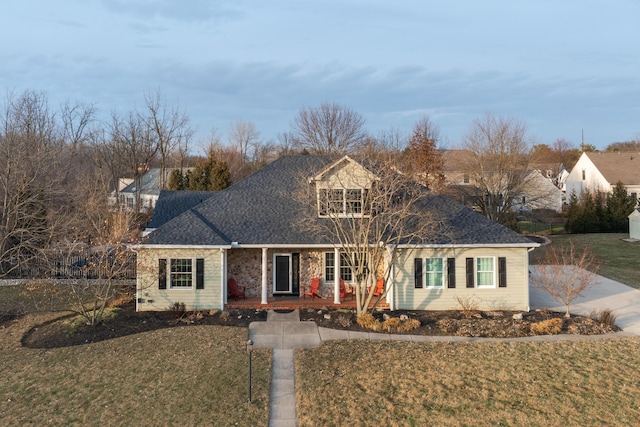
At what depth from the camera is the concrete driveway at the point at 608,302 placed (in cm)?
1616

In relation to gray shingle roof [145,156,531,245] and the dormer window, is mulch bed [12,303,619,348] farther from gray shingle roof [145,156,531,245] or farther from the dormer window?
the dormer window

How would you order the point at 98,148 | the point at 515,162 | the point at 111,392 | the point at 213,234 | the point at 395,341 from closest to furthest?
the point at 111,392
the point at 395,341
the point at 213,234
the point at 515,162
the point at 98,148

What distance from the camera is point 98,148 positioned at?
159 ft

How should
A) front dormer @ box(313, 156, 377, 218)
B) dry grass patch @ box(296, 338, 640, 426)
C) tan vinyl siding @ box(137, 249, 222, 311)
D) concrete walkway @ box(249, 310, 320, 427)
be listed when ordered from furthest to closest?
front dormer @ box(313, 156, 377, 218), tan vinyl siding @ box(137, 249, 222, 311), concrete walkway @ box(249, 310, 320, 427), dry grass patch @ box(296, 338, 640, 426)

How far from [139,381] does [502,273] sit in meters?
13.1

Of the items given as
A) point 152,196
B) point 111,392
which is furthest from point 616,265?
point 152,196

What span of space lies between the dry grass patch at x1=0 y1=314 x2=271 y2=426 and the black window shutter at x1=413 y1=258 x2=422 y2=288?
688 cm

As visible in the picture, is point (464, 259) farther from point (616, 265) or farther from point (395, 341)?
point (616, 265)

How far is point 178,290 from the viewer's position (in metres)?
16.9

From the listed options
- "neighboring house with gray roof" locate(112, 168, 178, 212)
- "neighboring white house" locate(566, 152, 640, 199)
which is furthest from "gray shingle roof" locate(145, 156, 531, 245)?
"neighboring white house" locate(566, 152, 640, 199)

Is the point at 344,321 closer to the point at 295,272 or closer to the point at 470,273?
the point at 295,272

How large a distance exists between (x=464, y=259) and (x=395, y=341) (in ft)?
17.8

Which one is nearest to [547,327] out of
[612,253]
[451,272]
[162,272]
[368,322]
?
[451,272]

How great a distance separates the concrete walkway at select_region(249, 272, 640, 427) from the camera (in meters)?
10.2
